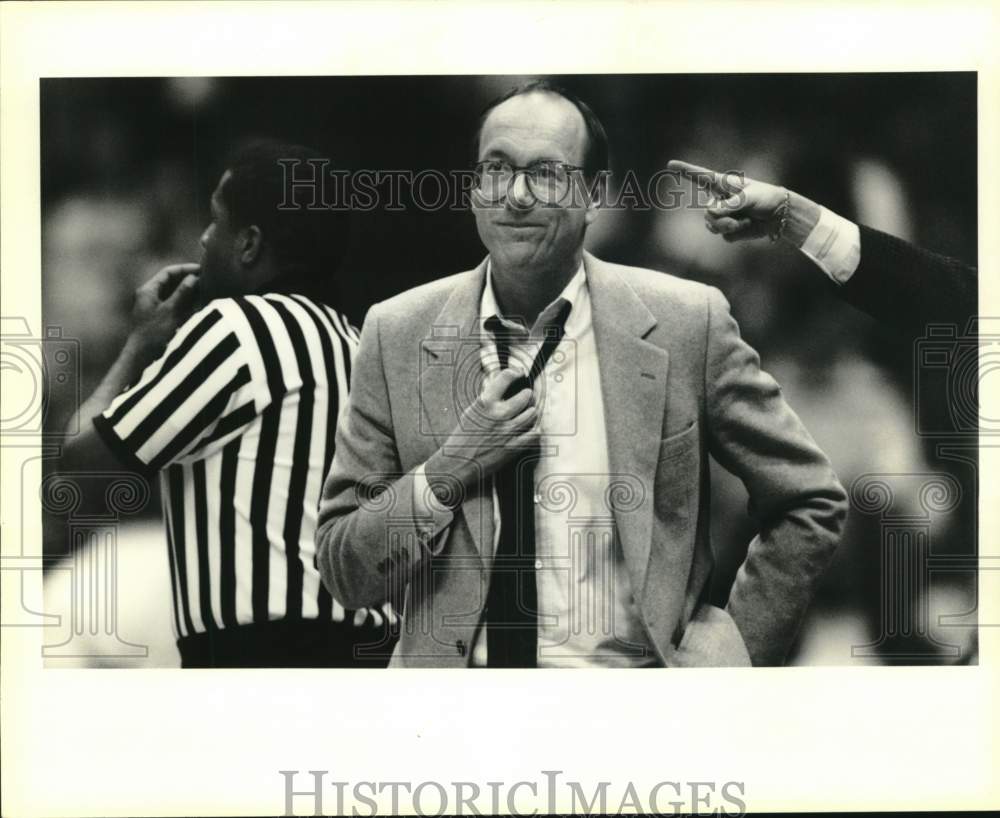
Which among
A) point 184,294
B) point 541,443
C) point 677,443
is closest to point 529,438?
point 541,443

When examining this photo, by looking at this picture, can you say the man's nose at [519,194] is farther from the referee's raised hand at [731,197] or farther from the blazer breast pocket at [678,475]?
the blazer breast pocket at [678,475]

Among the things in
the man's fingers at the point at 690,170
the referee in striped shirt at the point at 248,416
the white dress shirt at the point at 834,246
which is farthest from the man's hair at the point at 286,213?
the white dress shirt at the point at 834,246

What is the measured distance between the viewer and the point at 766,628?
3328mm

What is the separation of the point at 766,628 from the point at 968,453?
70 cm

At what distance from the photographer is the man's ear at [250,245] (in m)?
3.31

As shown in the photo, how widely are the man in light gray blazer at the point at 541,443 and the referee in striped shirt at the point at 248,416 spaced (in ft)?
0.29

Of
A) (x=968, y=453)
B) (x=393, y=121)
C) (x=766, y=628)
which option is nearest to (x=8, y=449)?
(x=393, y=121)

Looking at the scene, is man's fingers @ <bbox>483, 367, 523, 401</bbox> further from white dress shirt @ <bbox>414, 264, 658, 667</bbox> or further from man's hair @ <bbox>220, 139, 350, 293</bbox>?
man's hair @ <bbox>220, 139, 350, 293</bbox>

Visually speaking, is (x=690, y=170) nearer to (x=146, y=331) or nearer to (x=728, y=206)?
(x=728, y=206)

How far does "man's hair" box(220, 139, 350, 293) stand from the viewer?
130 inches

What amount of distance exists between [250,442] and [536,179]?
3.20 feet

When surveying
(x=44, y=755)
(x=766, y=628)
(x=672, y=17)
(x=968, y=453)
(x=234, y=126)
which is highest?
(x=672, y=17)

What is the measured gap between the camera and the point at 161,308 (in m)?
3.32

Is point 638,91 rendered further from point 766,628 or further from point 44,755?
point 44,755
